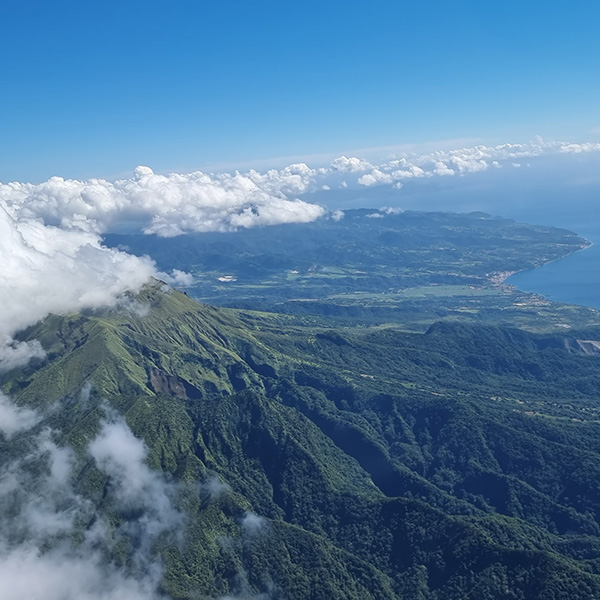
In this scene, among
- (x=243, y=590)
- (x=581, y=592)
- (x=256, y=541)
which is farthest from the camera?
(x=256, y=541)

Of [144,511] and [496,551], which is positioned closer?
[496,551]

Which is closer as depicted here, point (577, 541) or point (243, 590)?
point (243, 590)

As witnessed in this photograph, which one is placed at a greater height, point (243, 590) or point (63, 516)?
point (63, 516)

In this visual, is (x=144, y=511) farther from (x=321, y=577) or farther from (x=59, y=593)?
(x=321, y=577)

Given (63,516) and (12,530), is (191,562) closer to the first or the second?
(63,516)

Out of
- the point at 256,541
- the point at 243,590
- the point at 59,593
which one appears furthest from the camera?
the point at 256,541

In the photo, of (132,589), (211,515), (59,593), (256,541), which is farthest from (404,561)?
(59,593)

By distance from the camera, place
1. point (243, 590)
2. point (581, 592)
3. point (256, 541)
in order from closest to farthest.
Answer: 1. point (581, 592)
2. point (243, 590)
3. point (256, 541)

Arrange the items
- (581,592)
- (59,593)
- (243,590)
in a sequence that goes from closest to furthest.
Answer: (581,592)
(59,593)
(243,590)

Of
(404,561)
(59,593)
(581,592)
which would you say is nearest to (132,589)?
(59,593)
